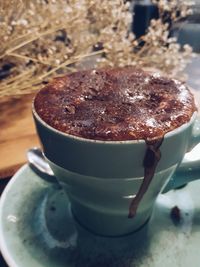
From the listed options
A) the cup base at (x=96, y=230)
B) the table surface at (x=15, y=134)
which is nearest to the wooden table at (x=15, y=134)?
the table surface at (x=15, y=134)

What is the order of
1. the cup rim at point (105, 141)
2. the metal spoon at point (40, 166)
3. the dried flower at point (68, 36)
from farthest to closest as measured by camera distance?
the dried flower at point (68, 36) → the metal spoon at point (40, 166) → the cup rim at point (105, 141)

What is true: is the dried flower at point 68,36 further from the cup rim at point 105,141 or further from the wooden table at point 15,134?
the cup rim at point 105,141

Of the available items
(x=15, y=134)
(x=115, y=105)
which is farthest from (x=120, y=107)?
(x=15, y=134)

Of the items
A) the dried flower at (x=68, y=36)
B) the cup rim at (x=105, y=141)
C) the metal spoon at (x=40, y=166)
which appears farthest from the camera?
the dried flower at (x=68, y=36)

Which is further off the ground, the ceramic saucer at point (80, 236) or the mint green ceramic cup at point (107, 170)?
the mint green ceramic cup at point (107, 170)

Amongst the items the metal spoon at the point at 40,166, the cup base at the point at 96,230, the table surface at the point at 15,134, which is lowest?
the table surface at the point at 15,134

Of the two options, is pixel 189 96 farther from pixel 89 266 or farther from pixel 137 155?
pixel 89 266

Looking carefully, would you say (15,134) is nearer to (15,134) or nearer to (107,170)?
(15,134)
